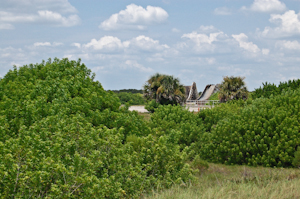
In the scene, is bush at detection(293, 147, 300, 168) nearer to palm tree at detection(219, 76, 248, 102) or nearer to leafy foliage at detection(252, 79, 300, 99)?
leafy foliage at detection(252, 79, 300, 99)

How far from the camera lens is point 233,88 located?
45688 millimetres

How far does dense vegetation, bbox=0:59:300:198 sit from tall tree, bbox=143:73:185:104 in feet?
111

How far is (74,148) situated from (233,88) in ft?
135

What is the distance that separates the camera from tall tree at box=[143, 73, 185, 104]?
49688 millimetres

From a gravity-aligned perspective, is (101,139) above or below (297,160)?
above

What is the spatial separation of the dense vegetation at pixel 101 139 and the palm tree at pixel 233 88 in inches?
1216

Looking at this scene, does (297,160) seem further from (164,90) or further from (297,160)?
(164,90)

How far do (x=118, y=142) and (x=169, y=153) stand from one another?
4.11 feet

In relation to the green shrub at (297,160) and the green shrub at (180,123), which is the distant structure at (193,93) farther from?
the green shrub at (297,160)

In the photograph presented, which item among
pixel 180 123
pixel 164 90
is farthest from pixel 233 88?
pixel 180 123

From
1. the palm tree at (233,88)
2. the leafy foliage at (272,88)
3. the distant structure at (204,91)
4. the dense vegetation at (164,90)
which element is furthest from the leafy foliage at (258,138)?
the distant structure at (204,91)

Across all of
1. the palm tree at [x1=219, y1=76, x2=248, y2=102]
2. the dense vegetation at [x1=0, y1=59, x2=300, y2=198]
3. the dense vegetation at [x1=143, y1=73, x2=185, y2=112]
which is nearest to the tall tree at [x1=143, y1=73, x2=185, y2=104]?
the dense vegetation at [x1=143, y1=73, x2=185, y2=112]

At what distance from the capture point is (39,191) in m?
5.46

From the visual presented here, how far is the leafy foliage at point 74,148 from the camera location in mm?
5387
